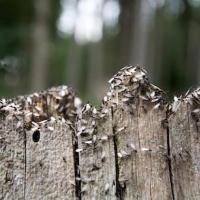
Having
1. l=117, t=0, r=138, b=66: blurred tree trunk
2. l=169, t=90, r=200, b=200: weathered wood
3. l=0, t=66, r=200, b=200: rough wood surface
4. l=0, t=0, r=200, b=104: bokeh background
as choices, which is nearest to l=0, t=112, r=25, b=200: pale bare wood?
l=0, t=66, r=200, b=200: rough wood surface

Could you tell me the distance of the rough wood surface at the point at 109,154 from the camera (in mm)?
2113

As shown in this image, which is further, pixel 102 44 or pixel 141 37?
pixel 102 44

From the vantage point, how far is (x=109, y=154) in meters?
2.12

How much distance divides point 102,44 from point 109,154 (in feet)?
67.2

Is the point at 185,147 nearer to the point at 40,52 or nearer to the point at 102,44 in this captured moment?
the point at 40,52

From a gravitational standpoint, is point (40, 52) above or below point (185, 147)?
above

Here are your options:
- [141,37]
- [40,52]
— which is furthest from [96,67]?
[141,37]

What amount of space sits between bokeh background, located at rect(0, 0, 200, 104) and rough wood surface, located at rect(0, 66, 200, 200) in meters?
10.5

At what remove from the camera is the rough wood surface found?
Answer: 6.93 feet

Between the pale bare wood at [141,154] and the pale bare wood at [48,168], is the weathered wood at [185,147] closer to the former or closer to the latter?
the pale bare wood at [141,154]

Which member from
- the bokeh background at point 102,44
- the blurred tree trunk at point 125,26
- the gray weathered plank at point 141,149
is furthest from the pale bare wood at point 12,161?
the blurred tree trunk at point 125,26

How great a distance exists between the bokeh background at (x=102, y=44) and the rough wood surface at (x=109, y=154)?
1052 centimetres

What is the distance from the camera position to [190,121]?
2145 millimetres

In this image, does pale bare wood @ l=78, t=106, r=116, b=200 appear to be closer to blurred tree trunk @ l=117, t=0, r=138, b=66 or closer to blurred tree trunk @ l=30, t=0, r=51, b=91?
blurred tree trunk @ l=30, t=0, r=51, b=91
